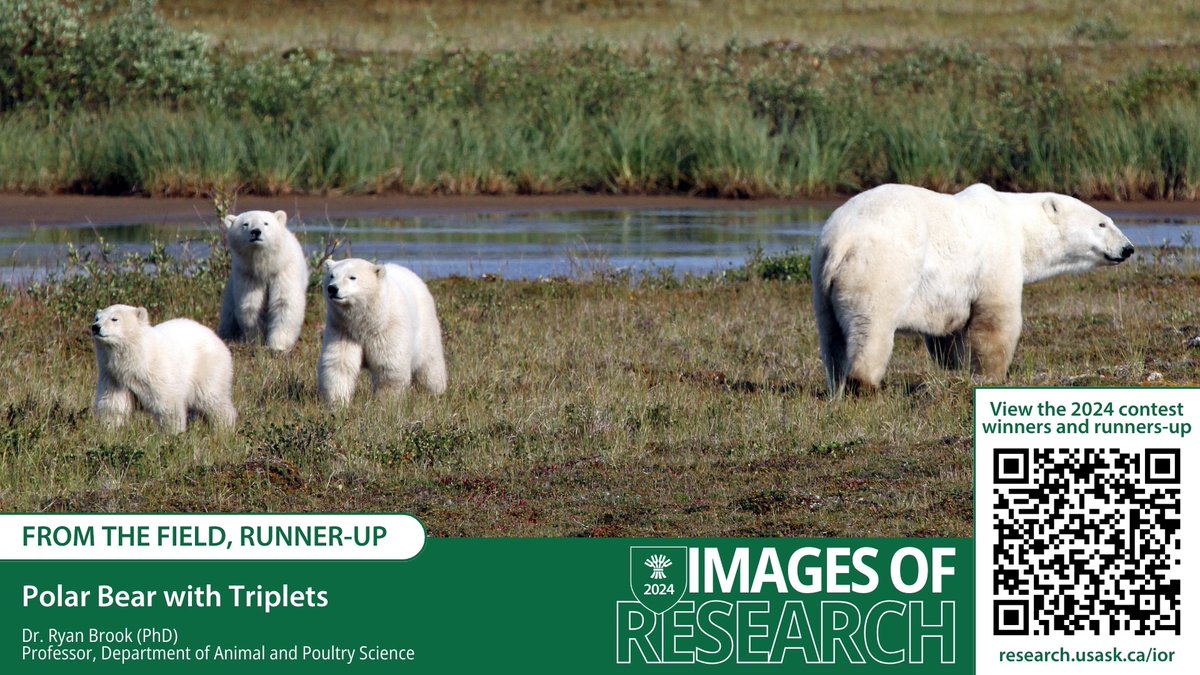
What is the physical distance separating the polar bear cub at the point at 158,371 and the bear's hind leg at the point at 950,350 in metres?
4.00

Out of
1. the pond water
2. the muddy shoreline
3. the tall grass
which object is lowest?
the pond water

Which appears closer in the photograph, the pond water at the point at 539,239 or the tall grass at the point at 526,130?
the pond water at the point at 539,239

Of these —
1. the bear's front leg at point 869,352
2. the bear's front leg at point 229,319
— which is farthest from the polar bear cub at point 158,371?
the bear's front leg at point 869,352

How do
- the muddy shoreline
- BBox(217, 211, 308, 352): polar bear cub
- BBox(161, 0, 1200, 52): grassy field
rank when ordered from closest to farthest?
1. BBox(217, 211, 308, 352): polar bear cub
2. the muddy shoreline
3. BBox(161, 0, 1200, 52): grassy field

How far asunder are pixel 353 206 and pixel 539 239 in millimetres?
4174

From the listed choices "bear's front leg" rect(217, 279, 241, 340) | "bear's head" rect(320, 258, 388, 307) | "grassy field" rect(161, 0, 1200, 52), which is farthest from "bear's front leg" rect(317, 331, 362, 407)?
"grassy field" rect(161, 0, 1200, 52)

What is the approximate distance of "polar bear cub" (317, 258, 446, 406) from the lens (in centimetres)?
904

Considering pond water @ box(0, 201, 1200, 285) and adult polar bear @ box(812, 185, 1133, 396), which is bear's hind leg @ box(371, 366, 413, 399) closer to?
adult polar bear @ box(812, 185, 1133, 396)

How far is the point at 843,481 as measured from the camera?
290 inches

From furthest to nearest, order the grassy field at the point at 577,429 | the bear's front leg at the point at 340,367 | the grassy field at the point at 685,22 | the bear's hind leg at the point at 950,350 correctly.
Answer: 1. the grassy field at the point at 685,22
2. the bear's hind leg at the point at 950,350
3. the bear's front leg at the point at 340,367
4. the grassy field at the point at 577,429

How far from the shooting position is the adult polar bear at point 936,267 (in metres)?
8.77

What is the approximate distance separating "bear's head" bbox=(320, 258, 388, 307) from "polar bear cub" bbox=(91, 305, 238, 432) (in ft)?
2.19

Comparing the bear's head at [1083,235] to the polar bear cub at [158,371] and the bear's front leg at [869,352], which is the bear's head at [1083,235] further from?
the polar bear cub at [158,371]

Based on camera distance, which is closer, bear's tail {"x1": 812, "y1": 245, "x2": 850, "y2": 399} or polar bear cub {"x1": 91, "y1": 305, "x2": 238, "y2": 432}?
polar bear cub {"x1": 91, "y1": 305, "x2": 238, "y2": 432}
